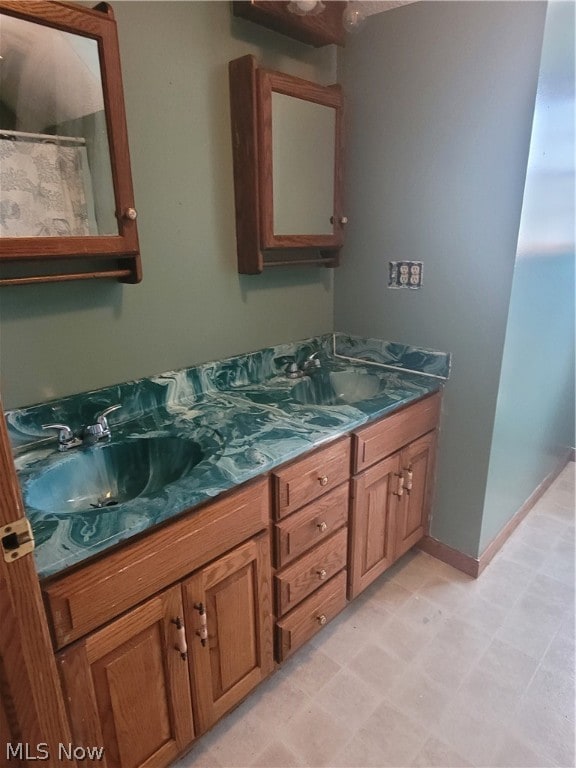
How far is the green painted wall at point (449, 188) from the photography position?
57.6 inches

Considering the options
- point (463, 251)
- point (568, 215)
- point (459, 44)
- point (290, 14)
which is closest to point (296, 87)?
point (290, 14)

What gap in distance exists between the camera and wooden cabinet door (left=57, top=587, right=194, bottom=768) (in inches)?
36.2

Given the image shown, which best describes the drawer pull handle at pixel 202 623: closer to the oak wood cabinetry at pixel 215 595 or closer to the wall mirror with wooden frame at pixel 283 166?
the oak wood cabinetry at pixel 215 595

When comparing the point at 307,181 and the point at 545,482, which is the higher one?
the point at 307,181

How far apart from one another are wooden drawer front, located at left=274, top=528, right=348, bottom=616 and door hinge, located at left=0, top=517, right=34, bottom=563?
82cm

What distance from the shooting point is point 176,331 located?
1551 mm

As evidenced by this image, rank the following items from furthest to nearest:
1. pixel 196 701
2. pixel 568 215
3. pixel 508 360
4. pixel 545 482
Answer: pixel 545 482, pixel 568 215, pixel 508 360, pixel 196 701

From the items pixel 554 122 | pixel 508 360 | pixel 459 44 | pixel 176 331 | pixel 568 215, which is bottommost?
pixel 508 360

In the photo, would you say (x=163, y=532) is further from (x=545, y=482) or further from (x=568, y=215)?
(x=545, y=482)

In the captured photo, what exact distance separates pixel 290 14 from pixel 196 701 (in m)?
2.00

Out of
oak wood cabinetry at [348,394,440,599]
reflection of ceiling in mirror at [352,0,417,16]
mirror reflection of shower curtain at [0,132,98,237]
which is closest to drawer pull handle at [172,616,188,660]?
oak wood cabinetry at [348,394,440,599]

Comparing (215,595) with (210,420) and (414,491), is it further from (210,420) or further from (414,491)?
(414,491)

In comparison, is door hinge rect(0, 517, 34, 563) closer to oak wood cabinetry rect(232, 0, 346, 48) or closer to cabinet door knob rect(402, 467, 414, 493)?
cabinet door knob rect(402, 467, 414, 493)

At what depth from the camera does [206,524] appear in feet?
3.50
